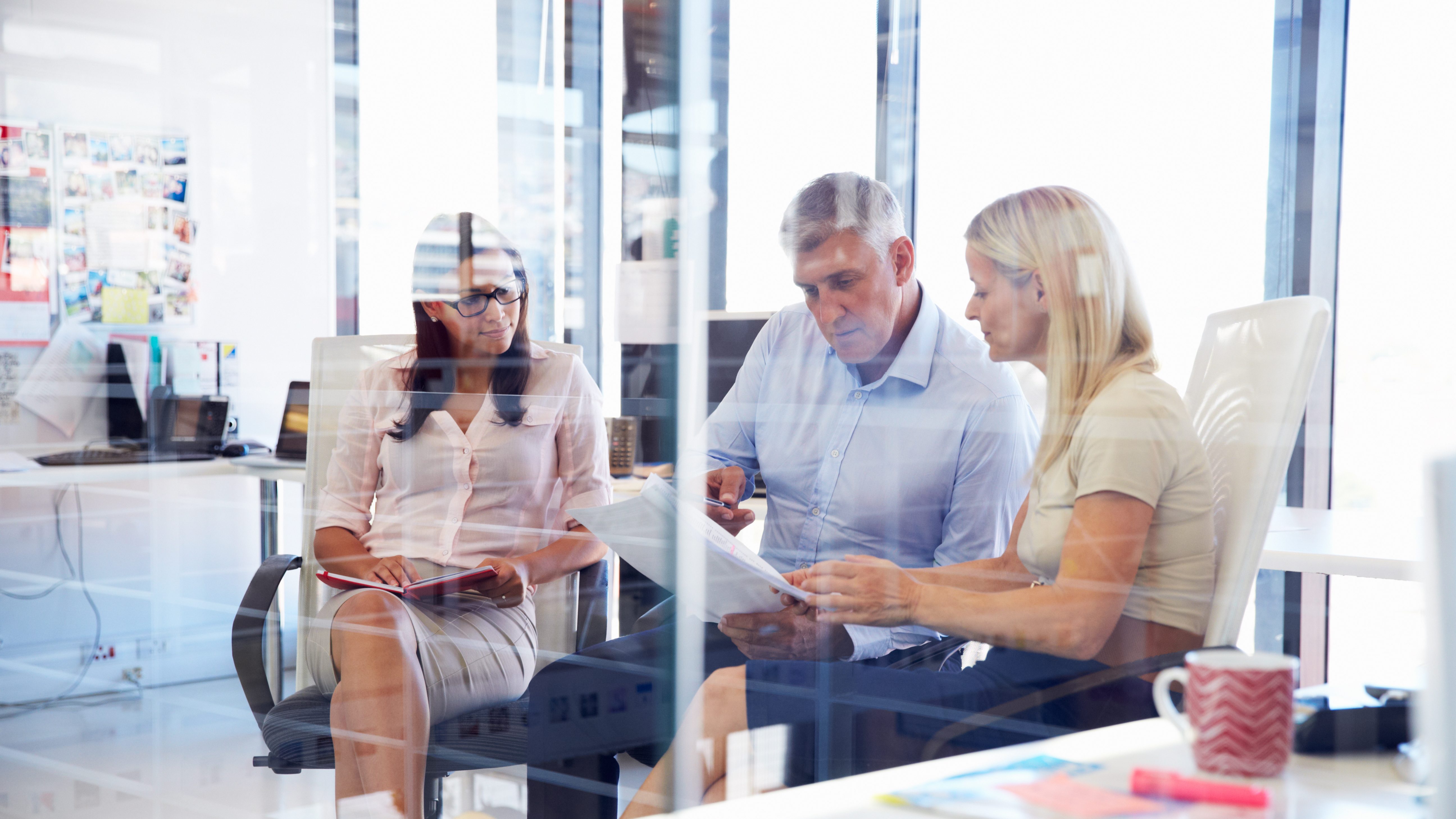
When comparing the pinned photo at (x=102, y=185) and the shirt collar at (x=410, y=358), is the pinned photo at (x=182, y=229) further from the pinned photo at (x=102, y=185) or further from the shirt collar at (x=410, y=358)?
the shirt collar at (x=410, y=358)

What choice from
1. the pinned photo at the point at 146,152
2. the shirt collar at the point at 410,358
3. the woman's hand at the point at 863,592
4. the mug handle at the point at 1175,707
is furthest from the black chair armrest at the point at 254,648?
the pinned photo at the point at 146,152

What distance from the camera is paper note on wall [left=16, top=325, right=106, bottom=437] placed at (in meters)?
2.76

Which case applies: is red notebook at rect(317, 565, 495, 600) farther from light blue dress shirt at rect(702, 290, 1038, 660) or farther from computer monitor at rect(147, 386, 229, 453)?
computer monitor at rect(147, 386, 229, 453)

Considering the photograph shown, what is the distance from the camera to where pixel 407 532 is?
66.2 inches

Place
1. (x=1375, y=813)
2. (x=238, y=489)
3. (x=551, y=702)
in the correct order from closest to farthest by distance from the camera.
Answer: (x=1375, y=813) → (x=551, y=702) → (x=238, y=489)

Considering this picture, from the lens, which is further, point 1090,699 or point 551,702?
point 551,702

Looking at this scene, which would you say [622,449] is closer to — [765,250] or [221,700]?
[765,250]

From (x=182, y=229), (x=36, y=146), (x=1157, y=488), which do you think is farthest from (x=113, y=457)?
(x=1157, y=488)

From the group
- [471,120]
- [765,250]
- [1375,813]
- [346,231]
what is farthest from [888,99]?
[346,231]

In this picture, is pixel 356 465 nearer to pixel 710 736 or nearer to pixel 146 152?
pixel 710 736

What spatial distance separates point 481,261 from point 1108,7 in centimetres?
115

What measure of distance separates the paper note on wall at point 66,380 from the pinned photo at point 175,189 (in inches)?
18.0

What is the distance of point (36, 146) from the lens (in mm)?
2750

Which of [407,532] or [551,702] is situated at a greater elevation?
[407,532]
